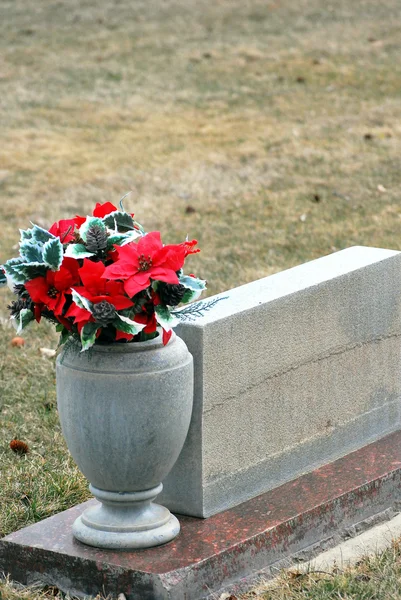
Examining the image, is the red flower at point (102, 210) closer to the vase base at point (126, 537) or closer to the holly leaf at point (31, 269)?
the holly leaf at point (31, 269)

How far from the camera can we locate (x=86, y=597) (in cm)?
370

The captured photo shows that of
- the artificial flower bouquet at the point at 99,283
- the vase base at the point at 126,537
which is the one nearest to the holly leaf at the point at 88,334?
the artificial flower bouquet at the point at 99,283

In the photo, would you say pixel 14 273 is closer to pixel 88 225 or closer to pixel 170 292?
pixel 88 225

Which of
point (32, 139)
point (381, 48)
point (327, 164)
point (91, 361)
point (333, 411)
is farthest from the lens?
point (381, 48)

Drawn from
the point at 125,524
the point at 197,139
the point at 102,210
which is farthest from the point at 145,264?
the point at 197,139

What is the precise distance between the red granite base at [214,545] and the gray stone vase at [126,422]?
0.33 ft

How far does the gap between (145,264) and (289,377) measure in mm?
1065

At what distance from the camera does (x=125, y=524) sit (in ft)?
12.3

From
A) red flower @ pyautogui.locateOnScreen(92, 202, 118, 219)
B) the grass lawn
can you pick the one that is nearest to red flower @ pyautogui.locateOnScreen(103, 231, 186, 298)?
red flower @ pyautogui.locateOnScreen(92, 202, 118, 219)

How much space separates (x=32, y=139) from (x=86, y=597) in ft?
27.1

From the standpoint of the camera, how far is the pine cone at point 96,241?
3.59 m

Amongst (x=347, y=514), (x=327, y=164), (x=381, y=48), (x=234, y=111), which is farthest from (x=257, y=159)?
(x=347, y=514)

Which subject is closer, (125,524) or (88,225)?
(88,225)

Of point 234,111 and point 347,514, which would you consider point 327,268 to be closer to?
point 347,514
